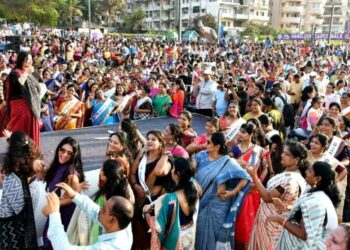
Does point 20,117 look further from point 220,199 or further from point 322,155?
point 322,155

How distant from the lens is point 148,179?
3.51 meters

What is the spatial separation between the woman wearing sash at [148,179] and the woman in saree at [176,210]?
0.40 meters

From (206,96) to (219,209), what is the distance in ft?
16.2

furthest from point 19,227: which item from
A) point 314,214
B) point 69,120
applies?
point 69,120

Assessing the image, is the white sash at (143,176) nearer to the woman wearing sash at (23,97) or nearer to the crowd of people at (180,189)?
the crowd of people at (180,189)

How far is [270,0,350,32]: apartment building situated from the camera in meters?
66.8

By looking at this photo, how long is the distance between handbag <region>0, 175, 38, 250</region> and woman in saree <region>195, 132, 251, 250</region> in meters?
1.39

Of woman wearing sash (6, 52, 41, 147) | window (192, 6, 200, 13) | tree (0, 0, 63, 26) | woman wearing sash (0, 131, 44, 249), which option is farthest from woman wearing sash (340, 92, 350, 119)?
window (192, 6, 200, 13)

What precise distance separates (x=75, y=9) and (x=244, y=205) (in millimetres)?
49705

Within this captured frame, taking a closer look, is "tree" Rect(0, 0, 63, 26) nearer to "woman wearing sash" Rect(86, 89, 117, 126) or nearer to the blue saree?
"woman wearing sash" Rect(86, 89, 117, 126)

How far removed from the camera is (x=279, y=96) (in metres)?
7.06

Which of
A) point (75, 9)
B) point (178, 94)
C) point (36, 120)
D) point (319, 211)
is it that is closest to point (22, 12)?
point (75, 9)

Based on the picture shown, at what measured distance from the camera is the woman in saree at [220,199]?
348cm

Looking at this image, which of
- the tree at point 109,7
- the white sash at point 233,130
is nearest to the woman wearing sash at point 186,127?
the white sash at point 233,130
